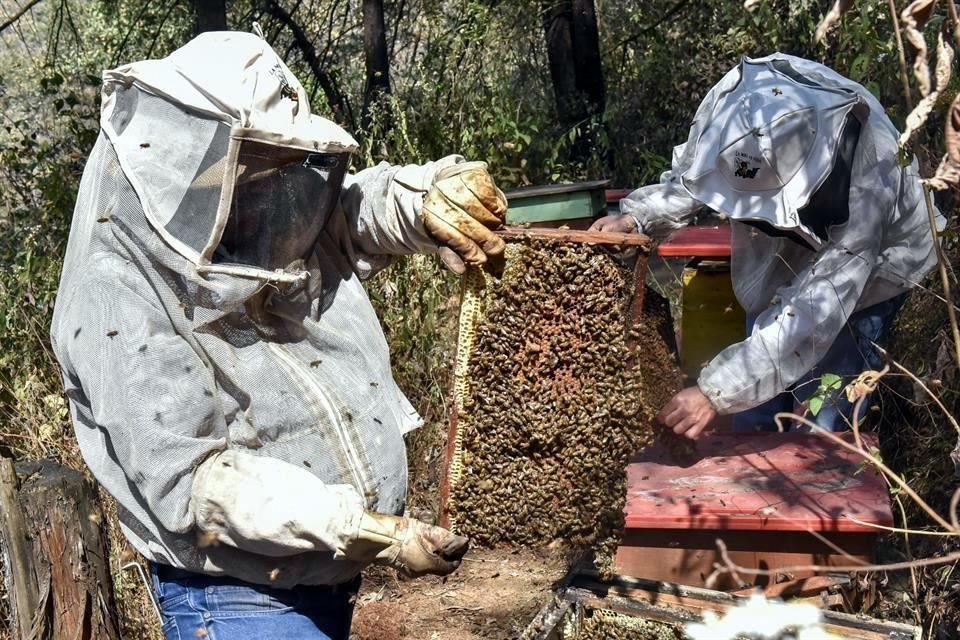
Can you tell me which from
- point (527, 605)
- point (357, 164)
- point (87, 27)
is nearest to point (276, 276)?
point (527, 605)

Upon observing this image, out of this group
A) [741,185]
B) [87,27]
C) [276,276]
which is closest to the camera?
[276,276]

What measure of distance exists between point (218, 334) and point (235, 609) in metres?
0.68

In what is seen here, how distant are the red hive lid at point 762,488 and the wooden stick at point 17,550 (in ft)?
6.98

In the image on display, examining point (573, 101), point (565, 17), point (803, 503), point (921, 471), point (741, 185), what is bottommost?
point (921, 471)

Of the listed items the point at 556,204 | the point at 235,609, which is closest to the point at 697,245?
the point at 556,204

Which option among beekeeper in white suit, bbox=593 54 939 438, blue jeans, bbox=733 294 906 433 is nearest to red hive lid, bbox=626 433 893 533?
beekeeper in white suit, bbox=593 54 939 438

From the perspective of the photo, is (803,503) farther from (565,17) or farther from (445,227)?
(565,17)

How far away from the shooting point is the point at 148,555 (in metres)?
2.34

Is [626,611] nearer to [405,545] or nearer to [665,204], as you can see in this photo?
[405,545]

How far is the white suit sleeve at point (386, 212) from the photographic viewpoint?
2.67 metres

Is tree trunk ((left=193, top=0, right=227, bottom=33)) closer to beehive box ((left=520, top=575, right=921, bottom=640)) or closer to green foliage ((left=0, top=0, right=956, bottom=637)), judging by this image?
green foliage ((left=0, top=0, right=956, bottom=637))

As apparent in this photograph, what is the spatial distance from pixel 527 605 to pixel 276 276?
3.05 meters

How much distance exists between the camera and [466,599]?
497 cm

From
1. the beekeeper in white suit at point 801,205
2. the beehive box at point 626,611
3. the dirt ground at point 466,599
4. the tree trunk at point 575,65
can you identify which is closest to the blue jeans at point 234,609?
the beehive box at point 626,611
